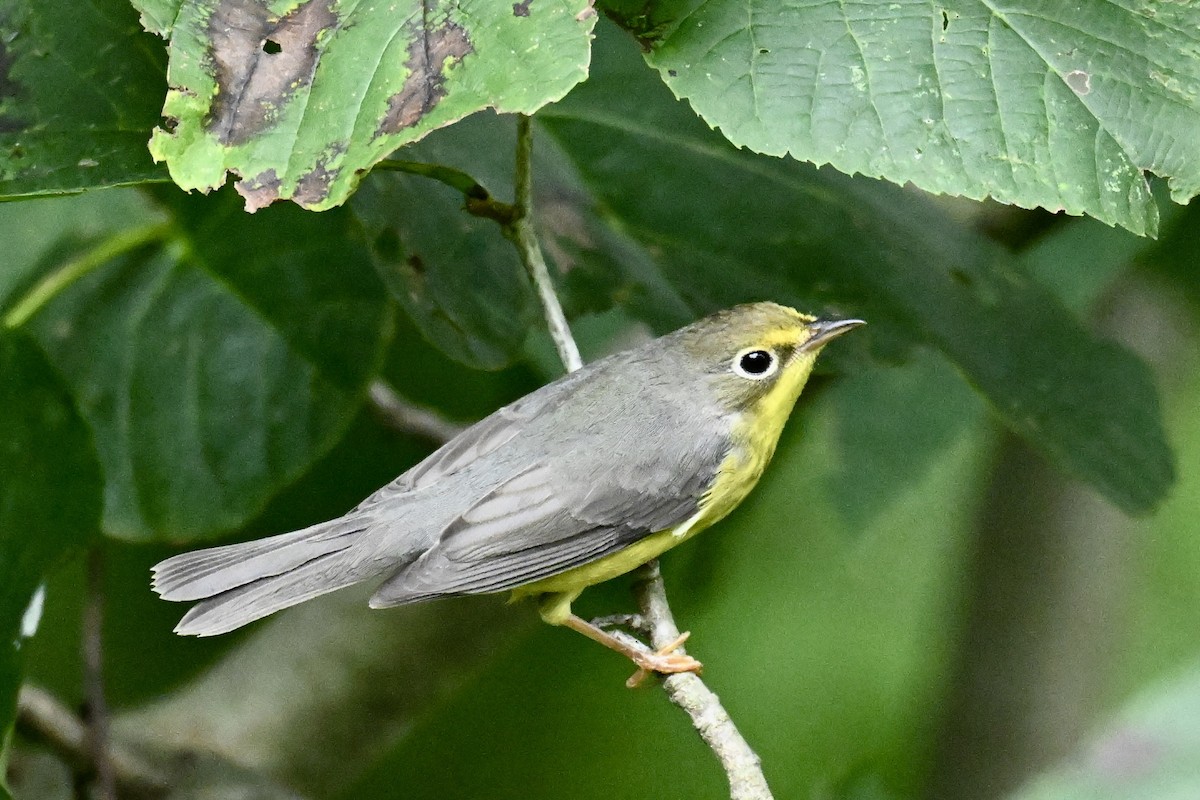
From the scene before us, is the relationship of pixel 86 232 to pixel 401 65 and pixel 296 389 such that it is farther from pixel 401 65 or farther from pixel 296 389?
pixel 401 65

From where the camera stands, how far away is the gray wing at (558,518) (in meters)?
2.43

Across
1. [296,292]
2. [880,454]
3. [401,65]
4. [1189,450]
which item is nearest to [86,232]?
[296,292]

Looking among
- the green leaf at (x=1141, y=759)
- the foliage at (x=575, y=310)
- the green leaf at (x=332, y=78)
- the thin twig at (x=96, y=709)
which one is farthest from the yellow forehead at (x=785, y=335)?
the green leaf at (x=1141, y=759)

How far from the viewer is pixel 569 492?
2553 millimetres

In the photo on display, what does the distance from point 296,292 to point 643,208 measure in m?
0.82

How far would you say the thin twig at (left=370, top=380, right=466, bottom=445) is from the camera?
317 cm

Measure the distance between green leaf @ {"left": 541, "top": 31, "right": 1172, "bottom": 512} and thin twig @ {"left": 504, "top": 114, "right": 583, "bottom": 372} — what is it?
36 cm

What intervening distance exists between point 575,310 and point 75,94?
1078 mm

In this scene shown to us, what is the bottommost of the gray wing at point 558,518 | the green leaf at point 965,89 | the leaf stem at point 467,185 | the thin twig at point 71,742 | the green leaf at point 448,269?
the thin twig at point 71,742

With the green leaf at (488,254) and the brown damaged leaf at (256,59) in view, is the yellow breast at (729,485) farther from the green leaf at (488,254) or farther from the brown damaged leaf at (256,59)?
the brown damaged leaf at (256,59)

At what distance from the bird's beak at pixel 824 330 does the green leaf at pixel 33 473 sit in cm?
142

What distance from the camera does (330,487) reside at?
11.2ft

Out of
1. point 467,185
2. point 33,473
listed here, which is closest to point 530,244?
point 467,185

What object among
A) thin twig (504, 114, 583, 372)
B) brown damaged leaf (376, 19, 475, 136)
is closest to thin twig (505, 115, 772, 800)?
thin twig (504, 114, 583, 372)
